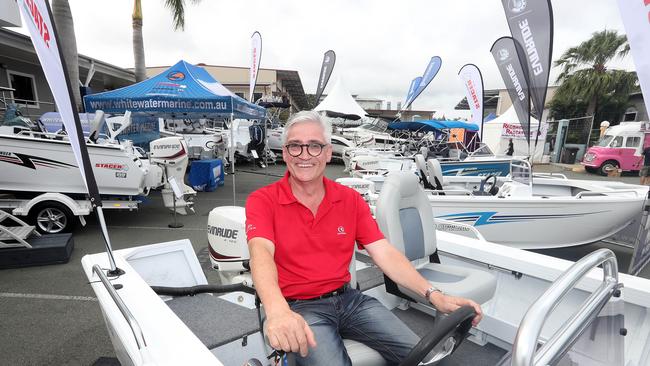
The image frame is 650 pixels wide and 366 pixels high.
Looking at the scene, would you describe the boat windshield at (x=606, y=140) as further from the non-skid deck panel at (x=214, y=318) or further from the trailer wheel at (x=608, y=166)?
the non-skid deck panel at (x=214, y=318)

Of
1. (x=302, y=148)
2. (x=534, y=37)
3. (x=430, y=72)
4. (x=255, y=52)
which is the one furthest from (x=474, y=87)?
(x=302, y=148)

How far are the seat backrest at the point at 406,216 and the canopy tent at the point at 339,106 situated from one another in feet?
42.2

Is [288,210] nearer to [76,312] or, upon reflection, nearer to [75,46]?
[76,312]

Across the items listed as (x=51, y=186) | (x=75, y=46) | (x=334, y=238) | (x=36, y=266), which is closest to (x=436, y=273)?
(x=334, y=238)

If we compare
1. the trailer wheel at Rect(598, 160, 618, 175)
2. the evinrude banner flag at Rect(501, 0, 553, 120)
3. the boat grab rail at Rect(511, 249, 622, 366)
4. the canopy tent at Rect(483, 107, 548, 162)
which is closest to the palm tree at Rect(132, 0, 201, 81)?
the evinrude banner flag at Rect(501, 0, 553, 120)

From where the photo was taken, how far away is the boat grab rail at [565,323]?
0.80 m

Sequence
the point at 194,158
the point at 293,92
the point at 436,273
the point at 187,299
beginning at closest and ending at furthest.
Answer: the point at 187,299 < the point at 436,273 < the point at 194,158 < the point at 293,92

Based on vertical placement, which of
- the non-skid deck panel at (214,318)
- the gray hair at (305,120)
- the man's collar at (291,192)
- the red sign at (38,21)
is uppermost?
the red sign at (38,21)

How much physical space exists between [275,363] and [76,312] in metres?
2.63

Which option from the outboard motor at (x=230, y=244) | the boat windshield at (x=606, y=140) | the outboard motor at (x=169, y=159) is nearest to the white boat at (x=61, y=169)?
the outboard motor at (x=169, y=159)

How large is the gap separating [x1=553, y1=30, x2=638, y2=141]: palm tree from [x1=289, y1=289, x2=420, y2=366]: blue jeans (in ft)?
76.3

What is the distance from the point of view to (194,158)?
32.3 ft

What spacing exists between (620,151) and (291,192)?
18.3 metres

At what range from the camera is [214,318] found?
1.89 metres
